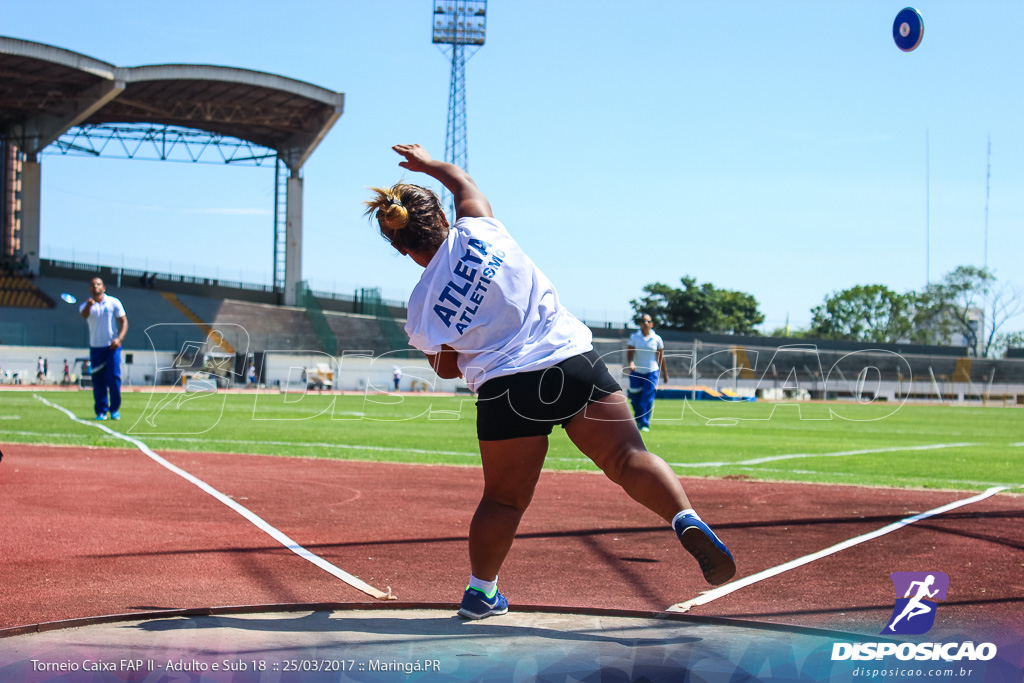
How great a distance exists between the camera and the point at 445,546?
5020mm

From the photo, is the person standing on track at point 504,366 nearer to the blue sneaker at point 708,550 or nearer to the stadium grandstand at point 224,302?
the blue sneaker at point 708,550

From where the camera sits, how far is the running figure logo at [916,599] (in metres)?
3.48

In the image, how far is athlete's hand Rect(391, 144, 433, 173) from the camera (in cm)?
383

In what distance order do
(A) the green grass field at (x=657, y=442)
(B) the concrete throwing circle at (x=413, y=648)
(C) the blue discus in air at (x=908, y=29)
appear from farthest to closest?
(A) the green grass field at (x=657, y=442) < (C) the blue discus in air at (x=908, y=29) < (B) the concrete throwing circle at (x=413, y=648)

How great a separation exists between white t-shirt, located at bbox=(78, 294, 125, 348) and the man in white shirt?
8.37 m

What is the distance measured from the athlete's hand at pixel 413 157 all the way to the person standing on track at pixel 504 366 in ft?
1.20

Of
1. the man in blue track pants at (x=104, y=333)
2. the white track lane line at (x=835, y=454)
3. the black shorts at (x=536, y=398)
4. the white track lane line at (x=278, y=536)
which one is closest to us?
the black shorts at (x=536, y=398)

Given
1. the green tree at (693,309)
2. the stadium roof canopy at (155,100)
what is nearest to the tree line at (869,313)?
the green tree at (693,309)

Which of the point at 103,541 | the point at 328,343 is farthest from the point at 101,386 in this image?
the point at 328,343

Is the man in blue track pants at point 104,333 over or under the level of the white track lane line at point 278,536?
over

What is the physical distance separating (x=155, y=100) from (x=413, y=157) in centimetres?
4759

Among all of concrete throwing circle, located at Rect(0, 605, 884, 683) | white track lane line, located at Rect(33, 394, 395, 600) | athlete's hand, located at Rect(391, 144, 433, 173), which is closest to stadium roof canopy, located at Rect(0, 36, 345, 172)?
white track lane line, located at Rect(33, 394, 395, 600)

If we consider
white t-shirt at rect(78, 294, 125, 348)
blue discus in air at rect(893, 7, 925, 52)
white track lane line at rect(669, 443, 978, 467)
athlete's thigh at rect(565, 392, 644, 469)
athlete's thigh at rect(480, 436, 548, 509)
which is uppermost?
blue discus in air at rect(893, 7, 925, 52)

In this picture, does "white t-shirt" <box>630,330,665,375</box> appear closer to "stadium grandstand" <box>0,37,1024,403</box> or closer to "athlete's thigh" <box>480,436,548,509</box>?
"athlete's thigh" <box>480,436,548,509</box>
